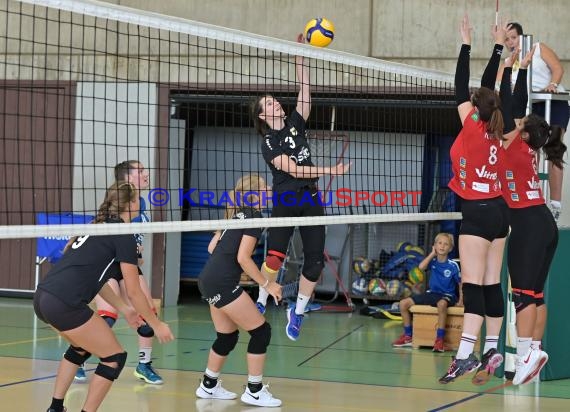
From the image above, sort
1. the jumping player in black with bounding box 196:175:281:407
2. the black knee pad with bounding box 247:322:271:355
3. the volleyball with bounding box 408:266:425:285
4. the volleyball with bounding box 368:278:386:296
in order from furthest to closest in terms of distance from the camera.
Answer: the volleyball with bounding box 368:278:386:296
the volleyball with bounding box 408:266:425:285
the black knee pad with bounding box 247:322:271:355
the jumping player in black with bounding box 196:175:281:407

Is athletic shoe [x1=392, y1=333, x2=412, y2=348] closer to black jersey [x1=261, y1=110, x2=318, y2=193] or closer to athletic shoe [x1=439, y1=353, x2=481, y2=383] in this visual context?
black jersey [x1=261, y1=110, x2=318, y2=193]

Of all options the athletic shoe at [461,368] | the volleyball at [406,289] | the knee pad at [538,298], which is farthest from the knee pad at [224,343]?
the volleyball at [406,289]

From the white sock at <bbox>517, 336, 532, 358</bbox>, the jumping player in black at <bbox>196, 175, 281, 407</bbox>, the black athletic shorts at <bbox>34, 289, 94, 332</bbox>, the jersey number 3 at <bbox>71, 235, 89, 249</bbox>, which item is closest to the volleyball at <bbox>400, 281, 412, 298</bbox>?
the jumping player in black at <bbox>196, 175, 281, 407</bbox>

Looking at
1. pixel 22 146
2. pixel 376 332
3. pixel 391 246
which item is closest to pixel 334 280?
pixel 391 246

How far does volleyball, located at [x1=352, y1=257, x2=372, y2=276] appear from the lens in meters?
14.5

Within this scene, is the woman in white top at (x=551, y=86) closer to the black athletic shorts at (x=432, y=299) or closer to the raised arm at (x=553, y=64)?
the raised arm at (x=553, y=64)

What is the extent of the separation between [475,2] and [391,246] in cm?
385

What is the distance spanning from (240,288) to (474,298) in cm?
197

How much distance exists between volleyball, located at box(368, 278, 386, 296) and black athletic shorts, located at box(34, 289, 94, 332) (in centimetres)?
849

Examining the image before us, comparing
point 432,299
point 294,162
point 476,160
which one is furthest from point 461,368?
point 432,299

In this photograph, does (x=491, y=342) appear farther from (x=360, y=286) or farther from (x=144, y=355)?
(x=360, y=286)

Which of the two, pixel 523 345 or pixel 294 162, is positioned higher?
pixel 294 162

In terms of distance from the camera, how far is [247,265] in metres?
7.55

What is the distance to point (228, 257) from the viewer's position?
777 centimetres
